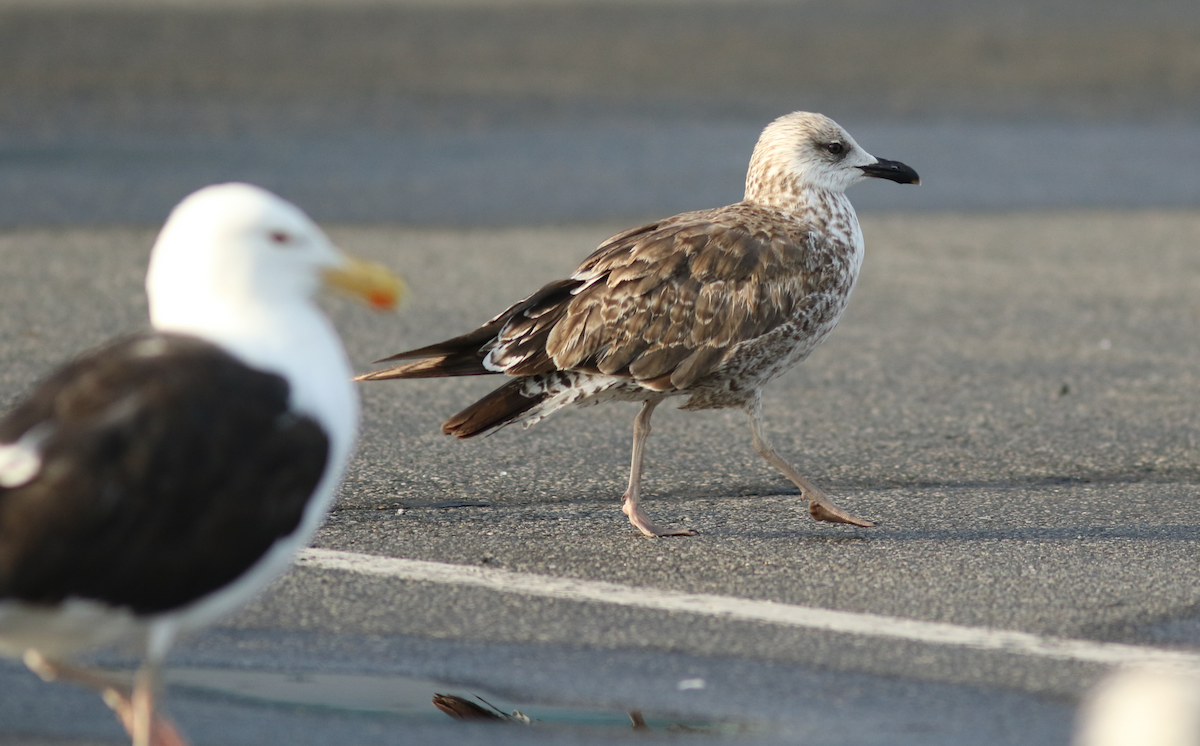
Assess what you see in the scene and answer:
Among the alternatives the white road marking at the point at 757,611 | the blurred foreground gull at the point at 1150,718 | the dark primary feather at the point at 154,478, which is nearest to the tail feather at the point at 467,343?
the white road marking at the point at 757,611

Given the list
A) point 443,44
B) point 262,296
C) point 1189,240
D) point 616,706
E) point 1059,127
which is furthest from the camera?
point 443,44

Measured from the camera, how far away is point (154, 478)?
3.39 meters

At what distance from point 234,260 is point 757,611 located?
6.94 ft

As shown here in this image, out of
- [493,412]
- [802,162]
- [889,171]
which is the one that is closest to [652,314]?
[493,412]

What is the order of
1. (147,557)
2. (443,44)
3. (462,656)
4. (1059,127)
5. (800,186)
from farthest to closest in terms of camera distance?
1. (443,44)
2. (1059,127)
3. (800,186)
4. (462,656)
5. (147,557)

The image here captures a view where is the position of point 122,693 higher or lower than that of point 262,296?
lower

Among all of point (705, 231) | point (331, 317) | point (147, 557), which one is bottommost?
point (331, 317)

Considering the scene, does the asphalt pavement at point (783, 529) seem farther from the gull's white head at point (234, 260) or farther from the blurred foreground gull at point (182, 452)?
the gull's white head at point (234, 260)

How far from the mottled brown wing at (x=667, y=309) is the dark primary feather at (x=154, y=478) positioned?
237cm

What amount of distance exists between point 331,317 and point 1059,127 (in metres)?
11.6

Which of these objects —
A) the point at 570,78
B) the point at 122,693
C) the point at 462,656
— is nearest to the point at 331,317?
the point at 462,656

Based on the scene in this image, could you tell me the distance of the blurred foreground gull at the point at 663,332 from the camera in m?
5.91

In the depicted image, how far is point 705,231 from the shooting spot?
242 inches

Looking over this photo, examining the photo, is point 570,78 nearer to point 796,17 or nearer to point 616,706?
point 796,17
